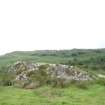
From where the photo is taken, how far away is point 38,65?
5694 centimetres

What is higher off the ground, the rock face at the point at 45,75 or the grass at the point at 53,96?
the rock face at the point at 45,75

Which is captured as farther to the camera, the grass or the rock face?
the rock face

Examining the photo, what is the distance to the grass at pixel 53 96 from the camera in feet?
132

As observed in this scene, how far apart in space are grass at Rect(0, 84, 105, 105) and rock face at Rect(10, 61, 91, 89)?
261 centimetres

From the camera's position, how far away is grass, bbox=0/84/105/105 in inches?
1585

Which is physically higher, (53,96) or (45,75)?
(45,75)

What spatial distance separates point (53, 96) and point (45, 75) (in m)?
11.0

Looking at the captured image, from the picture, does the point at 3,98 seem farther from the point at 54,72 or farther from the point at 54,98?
the point at 54,72

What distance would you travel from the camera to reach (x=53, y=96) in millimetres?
43469

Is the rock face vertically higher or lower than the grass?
higher

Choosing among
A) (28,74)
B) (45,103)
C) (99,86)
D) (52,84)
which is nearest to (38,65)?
(28,74)

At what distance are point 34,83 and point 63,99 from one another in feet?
36.3

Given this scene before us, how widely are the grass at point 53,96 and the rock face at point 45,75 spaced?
2608 millimetres

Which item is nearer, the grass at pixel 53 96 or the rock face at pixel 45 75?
the grass at pixel 53 96
